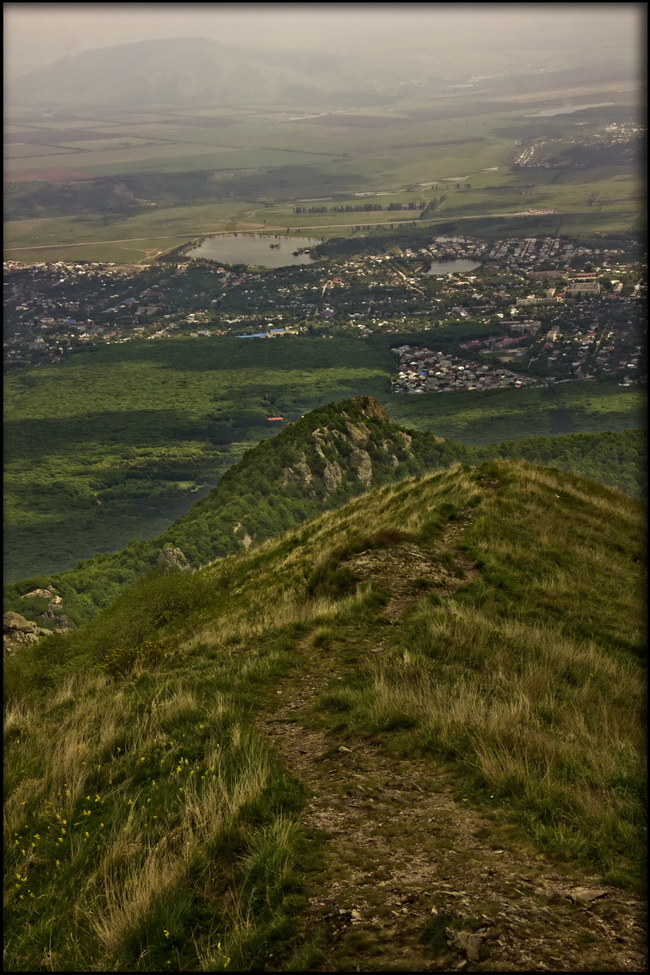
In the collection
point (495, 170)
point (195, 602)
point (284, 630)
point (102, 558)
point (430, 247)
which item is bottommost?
point (102, 558)

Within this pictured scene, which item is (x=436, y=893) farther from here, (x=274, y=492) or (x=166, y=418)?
(x=166, y=418)

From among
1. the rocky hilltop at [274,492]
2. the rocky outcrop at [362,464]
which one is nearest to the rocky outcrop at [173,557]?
the rocky hilltop at [274,492]

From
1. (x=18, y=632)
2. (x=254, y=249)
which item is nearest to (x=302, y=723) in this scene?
(x=18, y=632)

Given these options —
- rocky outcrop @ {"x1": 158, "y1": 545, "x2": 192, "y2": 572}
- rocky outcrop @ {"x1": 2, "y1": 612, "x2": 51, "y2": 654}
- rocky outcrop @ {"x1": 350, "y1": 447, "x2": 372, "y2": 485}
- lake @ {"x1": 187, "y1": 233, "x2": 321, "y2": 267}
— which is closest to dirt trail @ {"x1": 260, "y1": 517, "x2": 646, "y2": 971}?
rocky outcrop @ {"x1": 2, "y1": 612, "x2": 51, "y2": 654}

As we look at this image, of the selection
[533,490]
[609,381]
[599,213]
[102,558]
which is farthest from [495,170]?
[533,490]

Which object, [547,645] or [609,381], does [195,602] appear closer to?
[547,645]

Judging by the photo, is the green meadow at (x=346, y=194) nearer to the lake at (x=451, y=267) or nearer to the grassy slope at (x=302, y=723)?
the lake at (x=451, y=267)

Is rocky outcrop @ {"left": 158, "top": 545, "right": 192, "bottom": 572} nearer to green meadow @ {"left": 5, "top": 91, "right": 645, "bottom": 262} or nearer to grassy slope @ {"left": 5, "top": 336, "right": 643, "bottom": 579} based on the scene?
grassy slope @ {"left": 5, "top": 336, "right": 643, "bottom": 579}
